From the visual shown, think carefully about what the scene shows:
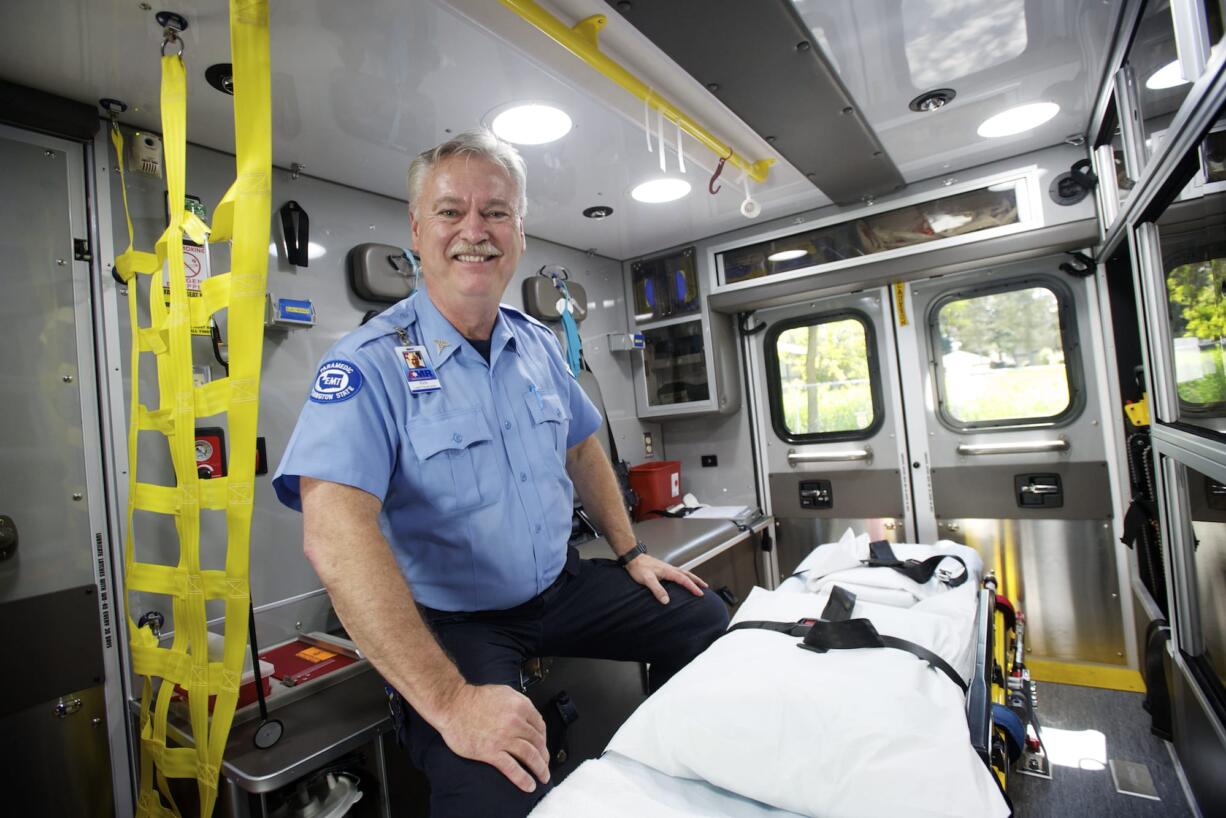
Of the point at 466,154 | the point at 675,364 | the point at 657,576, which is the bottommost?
the point at 657,576

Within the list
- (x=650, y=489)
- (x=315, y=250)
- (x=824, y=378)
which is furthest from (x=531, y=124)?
(x=824, y=378)

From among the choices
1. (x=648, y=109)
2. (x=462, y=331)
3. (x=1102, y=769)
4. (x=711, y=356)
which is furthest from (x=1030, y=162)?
(x=462, y=331)

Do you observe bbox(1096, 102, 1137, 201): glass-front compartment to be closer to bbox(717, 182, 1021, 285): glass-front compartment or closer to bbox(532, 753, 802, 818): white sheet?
bbox(717, 182, 1021, 285): glass-front compartment

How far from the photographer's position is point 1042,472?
369 centimetres

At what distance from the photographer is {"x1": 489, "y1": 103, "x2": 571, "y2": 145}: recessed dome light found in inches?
95.0

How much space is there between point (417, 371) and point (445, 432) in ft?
0.63

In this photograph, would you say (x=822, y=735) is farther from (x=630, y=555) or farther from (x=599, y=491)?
(x=599, y=491)

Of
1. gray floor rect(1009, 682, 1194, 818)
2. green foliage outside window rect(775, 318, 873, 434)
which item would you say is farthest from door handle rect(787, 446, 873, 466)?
gray floor rect(1009, 682, 1194, 818)

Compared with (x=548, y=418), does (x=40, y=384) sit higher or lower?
higher

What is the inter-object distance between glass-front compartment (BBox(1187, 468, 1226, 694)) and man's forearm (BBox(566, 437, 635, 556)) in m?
1.93

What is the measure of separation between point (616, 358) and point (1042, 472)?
2879 mm

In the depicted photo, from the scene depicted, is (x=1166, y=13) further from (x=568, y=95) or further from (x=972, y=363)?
(x=972, y=363)

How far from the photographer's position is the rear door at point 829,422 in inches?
165

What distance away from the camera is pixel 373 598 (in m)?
1.35
